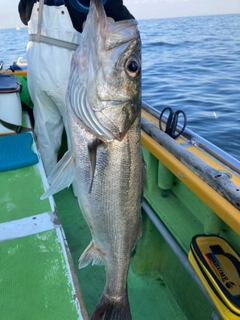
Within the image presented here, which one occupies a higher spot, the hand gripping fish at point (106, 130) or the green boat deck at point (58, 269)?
the hand gripping fish at point (106, 130)

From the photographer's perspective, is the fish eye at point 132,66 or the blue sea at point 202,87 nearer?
the fish eye at point 132,66

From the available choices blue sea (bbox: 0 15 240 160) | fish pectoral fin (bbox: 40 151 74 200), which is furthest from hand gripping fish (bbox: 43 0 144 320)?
blue sea (bbox: 0 15 240 160)

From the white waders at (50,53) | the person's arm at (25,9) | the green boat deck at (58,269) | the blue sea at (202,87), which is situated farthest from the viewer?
the blue sea at (202,87)

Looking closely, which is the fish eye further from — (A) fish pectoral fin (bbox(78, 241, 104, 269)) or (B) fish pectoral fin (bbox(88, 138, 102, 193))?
(A) fish pectoral fin (bbox(78, 241, 104, 269))

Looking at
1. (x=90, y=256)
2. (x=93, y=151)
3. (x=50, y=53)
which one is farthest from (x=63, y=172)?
(x=50, y=53)

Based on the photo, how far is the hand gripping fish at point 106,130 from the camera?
1350 mm

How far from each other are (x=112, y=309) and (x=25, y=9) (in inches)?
104

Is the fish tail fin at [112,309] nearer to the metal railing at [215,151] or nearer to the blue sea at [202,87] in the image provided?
the metal railing at [215,151]

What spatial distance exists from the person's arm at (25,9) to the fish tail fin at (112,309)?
2482 millimetres

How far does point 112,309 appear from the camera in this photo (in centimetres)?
175

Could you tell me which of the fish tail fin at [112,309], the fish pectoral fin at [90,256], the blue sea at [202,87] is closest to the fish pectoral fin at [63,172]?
the fish pectoral fin at [90,256]

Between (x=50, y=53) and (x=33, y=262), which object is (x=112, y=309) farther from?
(x=50, y=53)

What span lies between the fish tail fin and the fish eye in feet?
3.72

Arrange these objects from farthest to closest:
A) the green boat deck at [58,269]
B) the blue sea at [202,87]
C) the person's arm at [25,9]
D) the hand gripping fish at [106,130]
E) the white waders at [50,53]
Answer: the blue sea at [202,87], the person's arm at [25,9], the white waders at [50,53], the green boat deck at [58,269], the hand gripping fish at [106,130]
